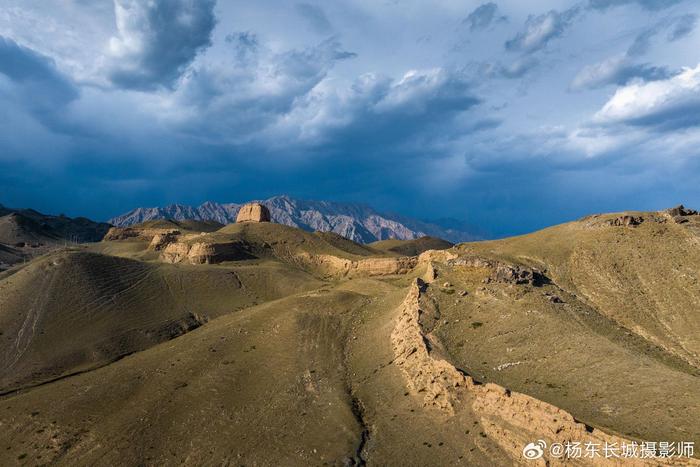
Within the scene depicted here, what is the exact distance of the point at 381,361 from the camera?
50938mm

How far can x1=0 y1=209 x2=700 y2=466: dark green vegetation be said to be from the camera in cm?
3644

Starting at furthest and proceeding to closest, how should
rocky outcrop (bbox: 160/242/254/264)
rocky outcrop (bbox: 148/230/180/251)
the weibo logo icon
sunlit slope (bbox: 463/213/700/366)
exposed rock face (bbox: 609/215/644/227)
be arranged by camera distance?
1. rocky outcrop (bbox: 148/230/180/251)
2. rocky outcrop (bbox: 160/242/254/264)
3. exposed rock face (bbox: 609/215/644/227)
4. sunlit slope (bbox: 463/213/700/366)
5. the weibo logo icon

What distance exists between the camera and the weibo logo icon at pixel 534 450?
31812 millimetres

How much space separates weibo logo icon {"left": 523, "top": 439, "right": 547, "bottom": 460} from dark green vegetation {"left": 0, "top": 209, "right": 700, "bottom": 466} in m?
0.65

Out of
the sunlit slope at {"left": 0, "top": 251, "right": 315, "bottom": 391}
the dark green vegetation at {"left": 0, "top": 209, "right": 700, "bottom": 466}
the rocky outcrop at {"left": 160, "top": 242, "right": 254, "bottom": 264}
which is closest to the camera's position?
the dark green vegetation at {"left": 0, "top": 209, "right": 700, "bottom": 466}

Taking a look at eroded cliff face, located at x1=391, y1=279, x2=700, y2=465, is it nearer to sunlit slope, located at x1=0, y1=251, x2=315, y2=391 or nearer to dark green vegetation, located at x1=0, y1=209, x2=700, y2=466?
dark green vegetation, located at x1=0, y1=209, x2=700, y2=466

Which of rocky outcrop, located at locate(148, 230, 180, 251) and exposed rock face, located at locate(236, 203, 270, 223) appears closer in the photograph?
→ rocky outcrop, located at locate(148, 230, 180, 251)

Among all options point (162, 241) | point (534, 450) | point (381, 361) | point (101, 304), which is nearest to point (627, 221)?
point (381, 361)

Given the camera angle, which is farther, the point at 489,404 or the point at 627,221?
the point at 627,221

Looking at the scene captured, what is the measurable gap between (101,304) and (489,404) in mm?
64300

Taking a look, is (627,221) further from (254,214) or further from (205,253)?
(254,214)

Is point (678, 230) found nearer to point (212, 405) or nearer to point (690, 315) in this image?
point (690, 315)

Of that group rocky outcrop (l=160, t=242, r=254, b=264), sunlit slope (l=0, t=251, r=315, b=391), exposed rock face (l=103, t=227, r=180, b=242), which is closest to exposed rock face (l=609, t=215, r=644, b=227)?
sunlit slope (l=0, t=251, r=315, b=391)

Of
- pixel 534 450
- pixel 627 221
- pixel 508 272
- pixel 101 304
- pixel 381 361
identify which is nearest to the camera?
pixel 534 450
